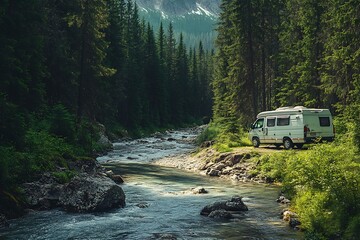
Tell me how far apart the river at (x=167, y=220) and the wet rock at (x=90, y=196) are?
20.6 inches

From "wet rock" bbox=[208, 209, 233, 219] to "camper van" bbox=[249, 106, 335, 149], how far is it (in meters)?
11.6

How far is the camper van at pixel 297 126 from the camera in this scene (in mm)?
25406

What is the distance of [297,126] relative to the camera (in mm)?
25734

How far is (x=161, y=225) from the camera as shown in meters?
13.4

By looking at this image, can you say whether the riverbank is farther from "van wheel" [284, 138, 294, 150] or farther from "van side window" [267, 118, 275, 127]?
"van side window" [267, 118, 275, 127]

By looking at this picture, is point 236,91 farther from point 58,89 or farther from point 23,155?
point 23,155

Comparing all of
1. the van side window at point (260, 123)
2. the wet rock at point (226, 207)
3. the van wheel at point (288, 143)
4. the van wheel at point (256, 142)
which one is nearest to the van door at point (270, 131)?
the van side window at point (260, 123)

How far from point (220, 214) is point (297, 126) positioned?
522 inches

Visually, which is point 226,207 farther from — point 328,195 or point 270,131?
point 270,131

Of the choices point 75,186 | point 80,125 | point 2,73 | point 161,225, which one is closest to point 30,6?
point 2,73

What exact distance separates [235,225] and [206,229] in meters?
1.12

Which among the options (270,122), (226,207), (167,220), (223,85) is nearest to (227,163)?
(270,122)

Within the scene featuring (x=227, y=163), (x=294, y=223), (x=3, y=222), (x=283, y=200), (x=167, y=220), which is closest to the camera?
(x=294, y=223)

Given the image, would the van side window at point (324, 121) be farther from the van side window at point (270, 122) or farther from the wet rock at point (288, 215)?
the wet rock at point (288, 215)
